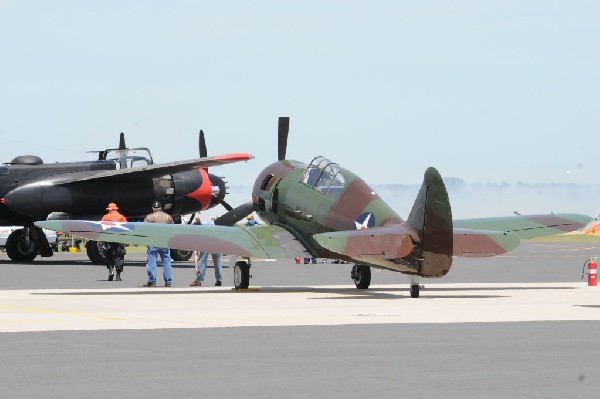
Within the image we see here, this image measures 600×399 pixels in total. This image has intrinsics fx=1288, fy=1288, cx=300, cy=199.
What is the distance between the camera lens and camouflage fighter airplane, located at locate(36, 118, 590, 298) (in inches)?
774

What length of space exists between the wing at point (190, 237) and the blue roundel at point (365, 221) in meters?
1.69

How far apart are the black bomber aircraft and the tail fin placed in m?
17.8

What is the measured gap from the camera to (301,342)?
13.6 metres

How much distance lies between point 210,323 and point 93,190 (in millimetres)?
22851

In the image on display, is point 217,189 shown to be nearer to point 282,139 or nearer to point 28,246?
point 28,246

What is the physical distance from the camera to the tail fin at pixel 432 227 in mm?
19203

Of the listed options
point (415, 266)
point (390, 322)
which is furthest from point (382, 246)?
point (390, 322)

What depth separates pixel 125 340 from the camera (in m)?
13.7

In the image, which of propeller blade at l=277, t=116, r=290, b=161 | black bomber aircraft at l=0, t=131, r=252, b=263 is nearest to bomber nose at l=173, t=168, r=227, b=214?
black bomber aircraft at l=0, t=131, r=252, b=263

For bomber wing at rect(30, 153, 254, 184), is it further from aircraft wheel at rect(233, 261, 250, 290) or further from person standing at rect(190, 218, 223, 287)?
aircraft wheel at rect(233, 261, 250, 290)

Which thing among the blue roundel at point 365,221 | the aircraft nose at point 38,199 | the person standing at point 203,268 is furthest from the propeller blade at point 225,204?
the blue roundel at point 365,221

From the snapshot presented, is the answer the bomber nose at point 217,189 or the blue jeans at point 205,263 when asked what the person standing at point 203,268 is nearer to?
the blue jeans at point 205,263

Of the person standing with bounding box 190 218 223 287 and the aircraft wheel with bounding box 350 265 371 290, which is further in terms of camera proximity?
the person standing with bounding box 190 218 223 287

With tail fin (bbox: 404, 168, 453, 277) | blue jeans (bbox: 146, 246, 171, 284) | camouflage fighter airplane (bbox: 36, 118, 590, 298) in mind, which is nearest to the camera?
tail fin (bbox: 404, 168, 453, 277)
